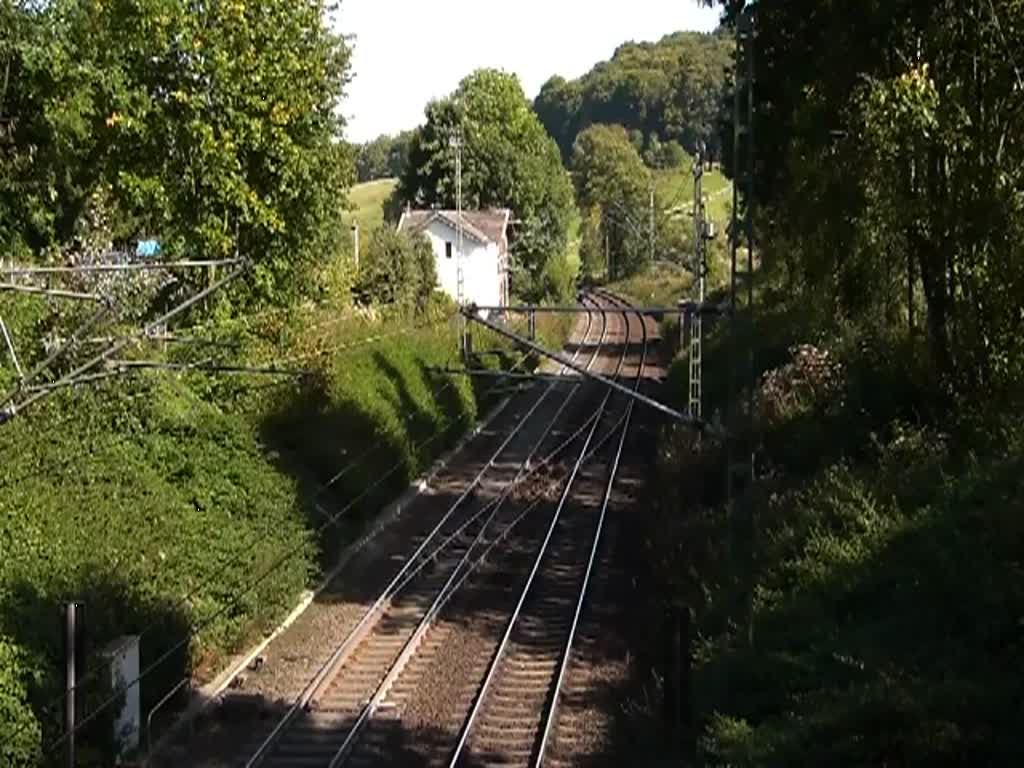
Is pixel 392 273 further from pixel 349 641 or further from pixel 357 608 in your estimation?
pixel 349 641

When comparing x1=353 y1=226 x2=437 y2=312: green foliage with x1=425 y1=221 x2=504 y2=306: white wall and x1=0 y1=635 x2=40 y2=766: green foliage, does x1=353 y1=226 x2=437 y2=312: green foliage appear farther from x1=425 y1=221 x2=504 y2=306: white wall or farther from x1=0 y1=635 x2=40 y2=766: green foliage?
x1=0 y1=635 x2=40 y2=766: green foliage

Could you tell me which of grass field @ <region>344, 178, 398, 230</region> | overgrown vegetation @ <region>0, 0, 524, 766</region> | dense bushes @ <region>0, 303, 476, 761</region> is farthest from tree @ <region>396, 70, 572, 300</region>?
dense bushes @ <region>0, 303, 476, 761</region>

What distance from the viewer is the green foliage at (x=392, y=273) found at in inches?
1597

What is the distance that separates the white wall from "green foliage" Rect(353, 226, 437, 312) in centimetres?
1090

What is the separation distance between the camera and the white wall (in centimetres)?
5403

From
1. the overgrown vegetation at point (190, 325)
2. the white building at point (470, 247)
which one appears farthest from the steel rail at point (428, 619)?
the white building at point (470, 247)

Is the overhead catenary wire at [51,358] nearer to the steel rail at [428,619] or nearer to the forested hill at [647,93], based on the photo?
the steel rail at [428,619]

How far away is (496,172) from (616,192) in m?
28.6

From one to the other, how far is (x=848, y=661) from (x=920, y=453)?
5.26 meters

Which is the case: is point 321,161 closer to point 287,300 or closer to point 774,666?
point 287,300

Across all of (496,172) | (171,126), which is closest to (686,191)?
(496,172)

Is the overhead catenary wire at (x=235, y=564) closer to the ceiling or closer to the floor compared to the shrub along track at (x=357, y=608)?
closer to the ceiling

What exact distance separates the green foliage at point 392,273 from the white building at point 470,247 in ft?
31.4

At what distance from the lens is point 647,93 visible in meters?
144
